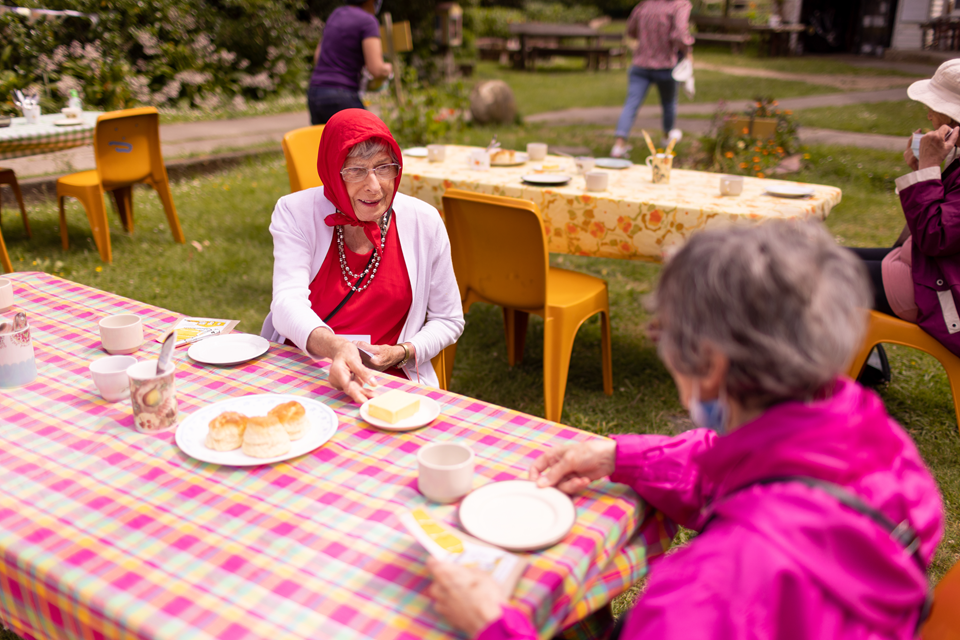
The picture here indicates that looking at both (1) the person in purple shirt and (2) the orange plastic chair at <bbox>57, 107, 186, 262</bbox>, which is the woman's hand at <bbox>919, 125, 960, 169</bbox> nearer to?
(1) the person in purple shirt

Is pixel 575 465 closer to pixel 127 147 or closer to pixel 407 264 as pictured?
pixel 407 264

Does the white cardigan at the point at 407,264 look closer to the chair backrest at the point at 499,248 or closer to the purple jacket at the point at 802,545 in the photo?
the chair backrest at the point at 499,248

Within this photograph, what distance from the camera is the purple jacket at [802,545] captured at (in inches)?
33.7

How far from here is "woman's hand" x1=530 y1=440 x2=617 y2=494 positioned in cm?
132

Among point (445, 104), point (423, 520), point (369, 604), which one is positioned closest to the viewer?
point (369, 604)

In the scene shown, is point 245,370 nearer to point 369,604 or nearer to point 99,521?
point 99,521

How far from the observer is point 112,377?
1630 mm

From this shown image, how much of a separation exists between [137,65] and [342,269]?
10.3m

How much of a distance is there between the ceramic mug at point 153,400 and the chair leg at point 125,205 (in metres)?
4.88

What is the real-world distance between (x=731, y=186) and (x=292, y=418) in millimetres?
2714

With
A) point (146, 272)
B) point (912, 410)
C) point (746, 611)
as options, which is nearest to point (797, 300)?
point (746, 611)

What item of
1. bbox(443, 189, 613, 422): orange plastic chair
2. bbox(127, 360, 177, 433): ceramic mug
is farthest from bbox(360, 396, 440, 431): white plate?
bbox(443, 189, 613, 422): orange plastic chair

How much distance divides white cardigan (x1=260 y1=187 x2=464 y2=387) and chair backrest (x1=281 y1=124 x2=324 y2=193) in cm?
170

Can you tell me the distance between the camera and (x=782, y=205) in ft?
10.9
